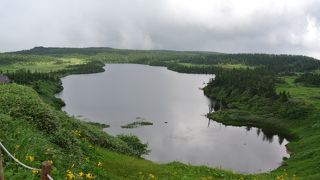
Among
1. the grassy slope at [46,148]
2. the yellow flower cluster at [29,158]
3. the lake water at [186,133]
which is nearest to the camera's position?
the yellow flower cluster at [29,158]

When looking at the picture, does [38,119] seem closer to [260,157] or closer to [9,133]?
[9,133]

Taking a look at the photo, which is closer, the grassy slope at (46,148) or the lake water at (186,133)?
the grassy slope at (46,148)

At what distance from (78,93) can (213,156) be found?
4952 inches

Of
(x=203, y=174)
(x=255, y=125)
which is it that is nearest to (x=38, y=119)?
(x=203, y=174)

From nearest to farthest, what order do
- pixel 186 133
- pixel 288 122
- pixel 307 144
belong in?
pixel 307 144 < pixel 186 133 < pixel 288 122

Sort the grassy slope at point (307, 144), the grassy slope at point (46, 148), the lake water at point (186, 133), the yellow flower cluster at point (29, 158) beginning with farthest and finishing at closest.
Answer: the lake water at point (186, 133) → the grassy slope at point (307, 144) → the grassy slope at point (46, 148) → the yellow flower cluster at point (29, 158)

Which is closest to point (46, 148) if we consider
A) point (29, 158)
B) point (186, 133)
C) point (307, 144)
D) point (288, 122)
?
point (29, 158)

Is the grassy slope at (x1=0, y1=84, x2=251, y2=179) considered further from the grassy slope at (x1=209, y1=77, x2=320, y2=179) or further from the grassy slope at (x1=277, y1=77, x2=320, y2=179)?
the grassy slope at (x1=209, y1=77, x2=320, y2=179)

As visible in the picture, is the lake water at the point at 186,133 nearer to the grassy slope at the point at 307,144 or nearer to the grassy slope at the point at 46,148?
the grassy slope at the point at 307,144

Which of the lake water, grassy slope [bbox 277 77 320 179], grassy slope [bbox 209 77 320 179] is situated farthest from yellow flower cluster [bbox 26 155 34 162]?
the lake water

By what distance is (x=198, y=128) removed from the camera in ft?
397

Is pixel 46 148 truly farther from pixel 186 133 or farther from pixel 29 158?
pixel 186 133

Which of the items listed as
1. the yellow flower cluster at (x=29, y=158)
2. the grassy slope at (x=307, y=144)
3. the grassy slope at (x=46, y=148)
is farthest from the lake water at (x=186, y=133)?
the yellow flower cluster at (x=29, y=158)

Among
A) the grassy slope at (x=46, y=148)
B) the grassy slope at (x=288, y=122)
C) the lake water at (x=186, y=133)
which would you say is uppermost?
the grassy slope at (x=46, y=148)
